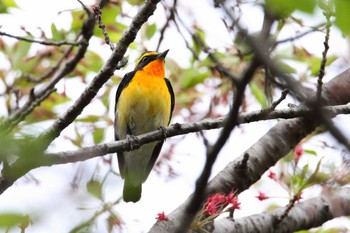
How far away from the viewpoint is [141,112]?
613 cm

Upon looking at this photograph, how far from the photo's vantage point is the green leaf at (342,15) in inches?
55.6

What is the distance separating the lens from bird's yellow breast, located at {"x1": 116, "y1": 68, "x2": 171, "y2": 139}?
6105mm

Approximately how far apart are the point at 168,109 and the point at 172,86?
0.97ft

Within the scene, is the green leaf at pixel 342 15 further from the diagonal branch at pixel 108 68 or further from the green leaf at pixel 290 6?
the diagonal branch at pixel 108 68

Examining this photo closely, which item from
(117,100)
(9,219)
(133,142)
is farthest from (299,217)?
(9,219)

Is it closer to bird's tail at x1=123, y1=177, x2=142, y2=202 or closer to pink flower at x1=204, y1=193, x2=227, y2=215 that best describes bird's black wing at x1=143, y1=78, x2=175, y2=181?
bird's tail at x1=123, y1=177, x2=142, y2=202

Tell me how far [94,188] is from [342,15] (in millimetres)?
1207

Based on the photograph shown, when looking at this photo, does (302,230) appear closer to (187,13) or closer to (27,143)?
(187,13)

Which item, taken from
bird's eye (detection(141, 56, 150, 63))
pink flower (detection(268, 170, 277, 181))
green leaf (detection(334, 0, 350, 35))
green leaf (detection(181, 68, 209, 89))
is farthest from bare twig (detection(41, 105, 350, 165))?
bird's eye (detection(141, 56, 150, 63))

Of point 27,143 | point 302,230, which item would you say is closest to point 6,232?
point 27,143

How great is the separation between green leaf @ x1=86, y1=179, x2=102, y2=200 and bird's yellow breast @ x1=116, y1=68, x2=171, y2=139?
12.2 ft

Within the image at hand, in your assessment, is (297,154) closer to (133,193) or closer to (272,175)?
(272,175)

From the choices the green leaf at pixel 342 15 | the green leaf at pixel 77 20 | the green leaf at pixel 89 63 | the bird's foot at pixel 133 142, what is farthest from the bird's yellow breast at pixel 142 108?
the green leaf at pixel 342 15

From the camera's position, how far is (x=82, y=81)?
20.5 ft
